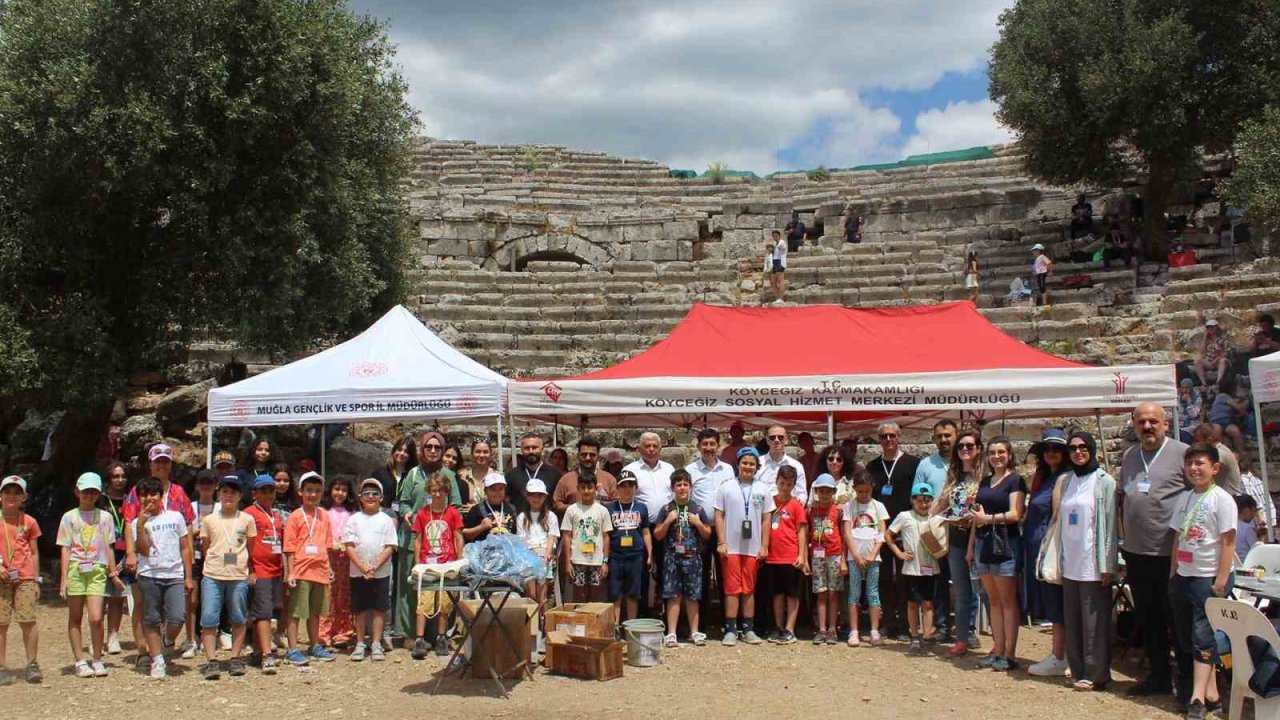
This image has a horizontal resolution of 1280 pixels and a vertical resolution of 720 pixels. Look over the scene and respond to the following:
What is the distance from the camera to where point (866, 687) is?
666 centimetres

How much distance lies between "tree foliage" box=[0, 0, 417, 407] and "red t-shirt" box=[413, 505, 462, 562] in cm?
496

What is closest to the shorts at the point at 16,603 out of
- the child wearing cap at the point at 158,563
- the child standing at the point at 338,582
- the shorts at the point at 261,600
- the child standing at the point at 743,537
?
the child wearing cap at the point at 158,563

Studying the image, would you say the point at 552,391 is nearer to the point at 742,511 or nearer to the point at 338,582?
the point at 742,511

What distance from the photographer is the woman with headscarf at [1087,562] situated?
634cm

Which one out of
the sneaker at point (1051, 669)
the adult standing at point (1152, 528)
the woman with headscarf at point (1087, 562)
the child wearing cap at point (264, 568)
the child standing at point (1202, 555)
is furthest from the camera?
the child wearing cap at point (264, 568)

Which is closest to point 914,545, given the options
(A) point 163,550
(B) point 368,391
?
(B) point 368,391

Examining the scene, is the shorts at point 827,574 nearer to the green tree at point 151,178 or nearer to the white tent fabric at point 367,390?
the white tent fabric at point 367,390

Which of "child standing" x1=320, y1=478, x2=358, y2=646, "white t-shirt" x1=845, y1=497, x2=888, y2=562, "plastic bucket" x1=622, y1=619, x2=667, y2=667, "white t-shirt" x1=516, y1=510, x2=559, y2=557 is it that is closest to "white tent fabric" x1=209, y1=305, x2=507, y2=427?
"child standing" x1=320, y1=478, x2=358, y2=646

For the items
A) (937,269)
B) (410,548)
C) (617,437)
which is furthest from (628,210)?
(410,548)

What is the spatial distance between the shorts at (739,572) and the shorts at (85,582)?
4.56 metres

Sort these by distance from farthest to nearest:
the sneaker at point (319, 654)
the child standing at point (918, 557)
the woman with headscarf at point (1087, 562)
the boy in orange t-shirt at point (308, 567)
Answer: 1. the child standing at point (918, 557)
2. the sneaker at point (319, 654)
3. the boy in orange t-shirt at point (308, 567)
4. the woman with headscarf at point (1087, 562)

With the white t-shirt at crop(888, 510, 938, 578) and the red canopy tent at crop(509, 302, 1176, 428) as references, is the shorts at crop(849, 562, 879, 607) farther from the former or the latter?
the red canopy tent at crop(509, 302, 1176, 428)

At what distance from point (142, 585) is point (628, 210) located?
16.6 m

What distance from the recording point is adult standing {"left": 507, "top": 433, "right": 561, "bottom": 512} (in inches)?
318
